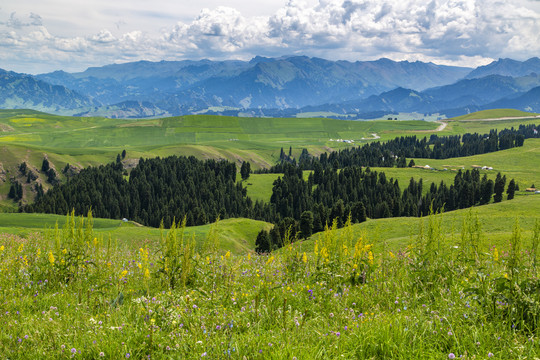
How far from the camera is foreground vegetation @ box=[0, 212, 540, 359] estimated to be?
618 cm

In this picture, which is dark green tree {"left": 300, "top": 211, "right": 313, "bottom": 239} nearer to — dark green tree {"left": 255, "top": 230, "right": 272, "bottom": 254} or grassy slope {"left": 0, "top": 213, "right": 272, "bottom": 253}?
grassy slope {"left": 0, "top": 213, "right": 272, "bottom": 253}

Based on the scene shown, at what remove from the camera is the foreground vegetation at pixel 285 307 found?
20.3 ft

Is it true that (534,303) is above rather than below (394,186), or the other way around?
above

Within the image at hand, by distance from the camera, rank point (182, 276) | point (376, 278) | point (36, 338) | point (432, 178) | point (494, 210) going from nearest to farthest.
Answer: point (36, 338), point (182, 276), point (376, 278), point (494, 210), point (432, 178)

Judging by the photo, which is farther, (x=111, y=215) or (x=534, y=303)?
(x=111, y=215)

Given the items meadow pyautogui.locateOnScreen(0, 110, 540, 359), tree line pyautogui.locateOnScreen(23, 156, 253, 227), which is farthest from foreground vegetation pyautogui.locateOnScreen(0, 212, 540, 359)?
tree line pyautogui.locateOnScreen(23, 156, 253, 227)

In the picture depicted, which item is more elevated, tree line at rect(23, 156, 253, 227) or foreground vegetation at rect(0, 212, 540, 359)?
foreground vegetation at rect(0, 212, 540, 359)

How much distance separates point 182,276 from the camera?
980cm

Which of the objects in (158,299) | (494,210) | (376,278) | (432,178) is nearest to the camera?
(158,299)

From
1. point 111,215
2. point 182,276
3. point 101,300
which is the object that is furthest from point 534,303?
point 111,215

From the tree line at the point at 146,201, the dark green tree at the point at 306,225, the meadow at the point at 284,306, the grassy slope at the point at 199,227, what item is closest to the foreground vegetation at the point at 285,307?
the meadow at the point at 284,306

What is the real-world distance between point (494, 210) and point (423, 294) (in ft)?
284

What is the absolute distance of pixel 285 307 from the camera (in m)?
7.29

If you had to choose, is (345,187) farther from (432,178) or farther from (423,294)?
(423,294)
